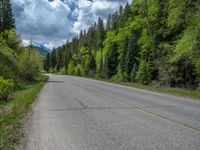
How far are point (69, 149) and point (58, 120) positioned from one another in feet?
11.5

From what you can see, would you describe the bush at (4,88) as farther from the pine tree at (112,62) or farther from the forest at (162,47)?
the pine tree at (112,62)

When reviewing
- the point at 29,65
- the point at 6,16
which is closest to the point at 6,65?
the point at 29,65

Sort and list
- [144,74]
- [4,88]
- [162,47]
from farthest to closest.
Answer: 1. [144,74]
2. [162,47]
3. [4,88]

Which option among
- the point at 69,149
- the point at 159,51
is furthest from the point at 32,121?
the point at 159,51

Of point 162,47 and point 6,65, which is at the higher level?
point 162,47

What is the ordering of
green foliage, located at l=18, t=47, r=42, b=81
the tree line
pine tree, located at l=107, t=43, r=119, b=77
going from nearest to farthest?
the tree line < green foliage, located at l=18, t=47, r=42, b=81 < pine tree, located at l=107, t=43, r=119, b=77

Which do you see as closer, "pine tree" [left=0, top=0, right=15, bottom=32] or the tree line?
the tree line

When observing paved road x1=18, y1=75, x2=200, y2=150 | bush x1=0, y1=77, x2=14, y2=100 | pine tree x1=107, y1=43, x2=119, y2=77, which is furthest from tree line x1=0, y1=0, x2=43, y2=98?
pine tree x1=107, y1=43, x2=119, y2=77

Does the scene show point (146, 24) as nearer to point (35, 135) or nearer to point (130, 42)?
point (130, 42)

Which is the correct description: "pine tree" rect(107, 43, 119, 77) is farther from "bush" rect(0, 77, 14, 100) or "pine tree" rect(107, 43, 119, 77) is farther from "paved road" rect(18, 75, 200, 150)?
"paved road" rect(18, 75, 200, 150)

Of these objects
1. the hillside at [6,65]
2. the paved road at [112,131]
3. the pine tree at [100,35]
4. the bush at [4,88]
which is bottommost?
the paved road at [112,131]

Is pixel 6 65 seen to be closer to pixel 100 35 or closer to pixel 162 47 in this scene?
pixel 162 47

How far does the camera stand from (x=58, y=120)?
30.3 ft

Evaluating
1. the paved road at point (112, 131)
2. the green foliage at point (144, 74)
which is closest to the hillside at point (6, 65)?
the paved road at point (112, 131)
